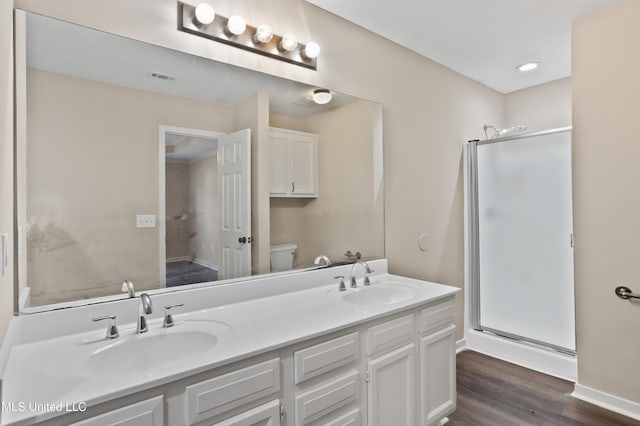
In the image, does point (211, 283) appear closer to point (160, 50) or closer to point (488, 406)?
point (160, 50)

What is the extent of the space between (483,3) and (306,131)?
1.30 m

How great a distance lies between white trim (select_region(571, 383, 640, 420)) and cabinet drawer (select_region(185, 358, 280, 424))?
2.25 metres

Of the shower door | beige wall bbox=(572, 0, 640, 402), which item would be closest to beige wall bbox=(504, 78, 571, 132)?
the shower door

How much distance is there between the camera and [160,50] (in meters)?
1.54

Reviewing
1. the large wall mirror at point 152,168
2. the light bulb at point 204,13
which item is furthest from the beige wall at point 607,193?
the light bulb at point 204,13

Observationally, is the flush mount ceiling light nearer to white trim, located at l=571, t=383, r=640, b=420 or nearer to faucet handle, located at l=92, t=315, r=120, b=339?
faucet handle, located at l=92, t=315, r=120, b=339

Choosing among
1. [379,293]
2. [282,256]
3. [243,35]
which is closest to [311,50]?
[243,35]

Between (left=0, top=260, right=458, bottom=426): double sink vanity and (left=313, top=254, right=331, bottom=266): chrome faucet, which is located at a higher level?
(left=313, top=254, right=331, bottom=266): chrome faucet

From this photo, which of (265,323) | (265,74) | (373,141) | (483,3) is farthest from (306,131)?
(483,3)

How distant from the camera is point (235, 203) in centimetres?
179

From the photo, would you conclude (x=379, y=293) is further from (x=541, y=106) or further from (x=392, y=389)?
(x=541, y=106)

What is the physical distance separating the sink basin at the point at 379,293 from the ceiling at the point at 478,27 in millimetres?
1699

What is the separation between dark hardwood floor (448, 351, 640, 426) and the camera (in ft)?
6.69

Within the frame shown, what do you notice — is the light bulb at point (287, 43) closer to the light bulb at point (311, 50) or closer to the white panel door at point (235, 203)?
the light bulb at point (311, 50)
